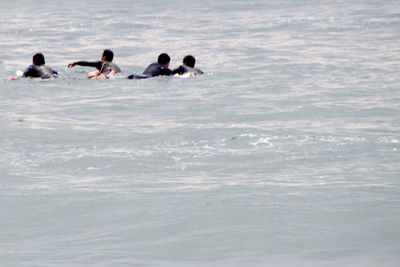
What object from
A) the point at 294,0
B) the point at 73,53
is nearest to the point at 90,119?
the point at 73,53

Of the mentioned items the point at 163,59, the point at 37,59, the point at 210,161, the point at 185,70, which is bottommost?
the point at 185,70

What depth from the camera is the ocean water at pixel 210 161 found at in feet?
22.4

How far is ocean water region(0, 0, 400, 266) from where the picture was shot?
683 centimetres

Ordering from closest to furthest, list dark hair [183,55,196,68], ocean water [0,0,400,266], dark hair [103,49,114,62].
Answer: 1. ocean water [0,0,400,266]
2. dark hair [183,55,196,68]
3. dark hair [103,49,114,62]

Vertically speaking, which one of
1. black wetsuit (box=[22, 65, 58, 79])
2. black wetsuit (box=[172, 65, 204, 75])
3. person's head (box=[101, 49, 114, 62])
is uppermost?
person's head (box=[101, 49, 114, 62])

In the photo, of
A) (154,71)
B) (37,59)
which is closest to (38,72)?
(37,59)

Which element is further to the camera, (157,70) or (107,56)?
(107,56)

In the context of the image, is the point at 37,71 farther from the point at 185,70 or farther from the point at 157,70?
the point at 185,70

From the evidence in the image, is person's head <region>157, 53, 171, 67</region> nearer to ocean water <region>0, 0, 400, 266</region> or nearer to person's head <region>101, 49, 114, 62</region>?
ocean water <region>0, 0, 400, 266</region>

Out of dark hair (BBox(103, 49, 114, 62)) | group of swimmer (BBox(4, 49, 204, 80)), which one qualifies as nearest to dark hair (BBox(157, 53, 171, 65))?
group of swimmer (BBox(4, 49, 204, 80))

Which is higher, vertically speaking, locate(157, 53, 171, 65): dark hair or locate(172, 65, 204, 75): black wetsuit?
locate(157, 53, 171, 65): dark hair

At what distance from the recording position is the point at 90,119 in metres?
13.4

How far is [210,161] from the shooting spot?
33.1 ft

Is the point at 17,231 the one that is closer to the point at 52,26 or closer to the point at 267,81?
the point at 267,81
